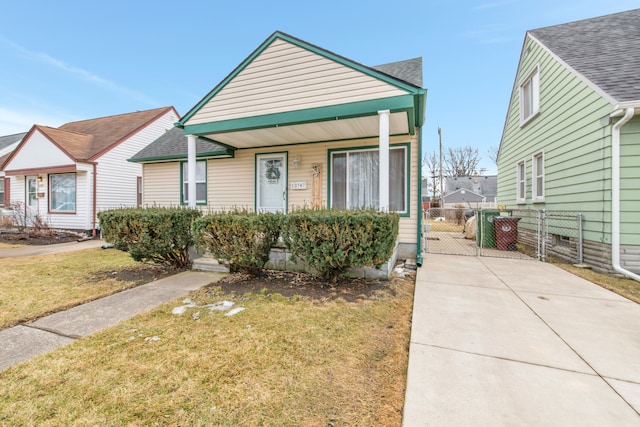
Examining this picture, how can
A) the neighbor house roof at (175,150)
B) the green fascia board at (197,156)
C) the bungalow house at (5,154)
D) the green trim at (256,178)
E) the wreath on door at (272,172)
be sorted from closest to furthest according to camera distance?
the green trim at (256,178), the wreath on door at (272,172), the green fascia board at (197,156), the neighbor house roof at (175,150), the bungalow house at (5,154)

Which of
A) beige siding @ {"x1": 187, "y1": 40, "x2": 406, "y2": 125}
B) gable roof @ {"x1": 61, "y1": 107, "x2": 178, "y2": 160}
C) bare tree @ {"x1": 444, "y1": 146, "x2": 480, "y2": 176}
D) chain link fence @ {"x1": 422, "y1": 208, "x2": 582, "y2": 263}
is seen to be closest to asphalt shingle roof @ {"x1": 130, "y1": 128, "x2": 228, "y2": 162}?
beige siding @ {"x1": 187, "y1": 40, "x2": 406, "y2": 125}

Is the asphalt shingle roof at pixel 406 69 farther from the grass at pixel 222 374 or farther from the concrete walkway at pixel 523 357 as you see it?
the grass at pixel 222 374

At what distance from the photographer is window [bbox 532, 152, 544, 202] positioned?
791 cm

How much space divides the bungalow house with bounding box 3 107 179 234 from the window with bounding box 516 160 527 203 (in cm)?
1643

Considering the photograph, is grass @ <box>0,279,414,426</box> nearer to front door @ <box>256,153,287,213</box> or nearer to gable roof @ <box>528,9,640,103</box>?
front door @ <box>256,153,287,213</box>

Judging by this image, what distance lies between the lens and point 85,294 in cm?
398

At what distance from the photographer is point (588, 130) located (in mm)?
5559

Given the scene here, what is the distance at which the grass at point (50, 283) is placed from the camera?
11.3 feet

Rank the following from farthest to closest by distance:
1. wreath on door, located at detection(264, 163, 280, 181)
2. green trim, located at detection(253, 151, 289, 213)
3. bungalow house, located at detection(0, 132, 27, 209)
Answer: bungalow house, located at detection(0, 132, 27, 209) → wreath on door, located at detection(264, 163, 280, 181) → green trim, located at detection(253, 151, 289, 213)

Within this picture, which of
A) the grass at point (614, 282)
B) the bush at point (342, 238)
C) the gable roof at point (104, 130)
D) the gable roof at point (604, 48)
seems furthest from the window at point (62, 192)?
the gable roof at point (604, 48)

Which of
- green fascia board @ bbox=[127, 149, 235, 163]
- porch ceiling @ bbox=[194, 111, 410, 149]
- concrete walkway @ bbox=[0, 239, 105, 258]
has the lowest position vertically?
concrete walkway @ bbox=[0, 239, 105, 258]

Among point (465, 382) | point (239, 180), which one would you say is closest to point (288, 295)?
point (465, 382)

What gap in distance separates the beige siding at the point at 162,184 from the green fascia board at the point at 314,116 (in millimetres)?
3583

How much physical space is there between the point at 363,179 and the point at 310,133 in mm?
1795
